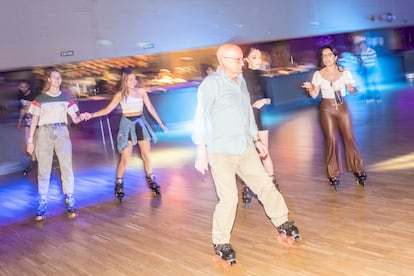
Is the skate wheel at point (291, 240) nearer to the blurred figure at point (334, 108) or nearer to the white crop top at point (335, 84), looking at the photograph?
the blurred figure at point (334, 108)

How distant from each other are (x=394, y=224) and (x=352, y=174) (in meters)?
1.64

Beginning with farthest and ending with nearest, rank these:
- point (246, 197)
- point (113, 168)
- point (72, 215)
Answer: point (113, 168) < point (72, 215) < point (246, 197)

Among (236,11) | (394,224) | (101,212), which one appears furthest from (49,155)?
(236,11)

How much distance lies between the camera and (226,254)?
341 cm

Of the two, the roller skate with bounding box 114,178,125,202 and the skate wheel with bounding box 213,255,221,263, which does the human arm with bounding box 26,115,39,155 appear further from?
the skate wheel with bounding box 213,255,221,263

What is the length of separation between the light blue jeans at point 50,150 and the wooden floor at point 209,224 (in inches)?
17.8

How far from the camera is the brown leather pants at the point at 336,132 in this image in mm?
4754

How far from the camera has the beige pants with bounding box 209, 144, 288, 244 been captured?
340 cm

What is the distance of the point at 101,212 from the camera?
5.37 metres

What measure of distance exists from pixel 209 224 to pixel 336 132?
5.12 ft

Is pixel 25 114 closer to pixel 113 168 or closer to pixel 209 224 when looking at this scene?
pixel 113 168

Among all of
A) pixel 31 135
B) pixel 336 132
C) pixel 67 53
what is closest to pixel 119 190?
pixel 31 135

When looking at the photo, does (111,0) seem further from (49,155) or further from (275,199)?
(275,199)

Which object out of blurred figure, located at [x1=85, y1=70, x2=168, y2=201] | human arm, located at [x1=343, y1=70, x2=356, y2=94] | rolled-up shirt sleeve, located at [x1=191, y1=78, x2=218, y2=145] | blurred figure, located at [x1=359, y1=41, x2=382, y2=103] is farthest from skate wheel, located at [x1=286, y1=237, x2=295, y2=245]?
blurred figure, located at [x1=359, y1=41, x2=382, y2=103]
